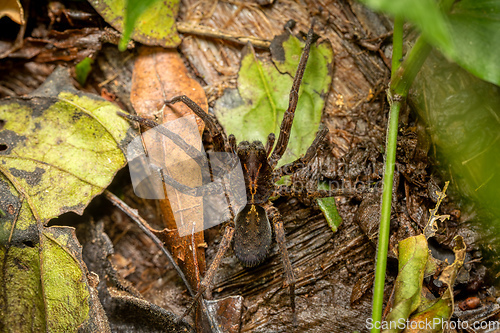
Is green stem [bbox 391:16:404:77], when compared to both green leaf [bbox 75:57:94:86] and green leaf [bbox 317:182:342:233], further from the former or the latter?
green leaf [bbox 75:57:94:86]

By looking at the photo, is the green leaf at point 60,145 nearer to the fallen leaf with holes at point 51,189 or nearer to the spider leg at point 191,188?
the fallen leaf with holes at point 51,189

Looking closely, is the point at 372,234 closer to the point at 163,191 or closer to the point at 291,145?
the point at 291,145

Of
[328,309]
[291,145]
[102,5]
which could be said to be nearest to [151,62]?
[102,5]

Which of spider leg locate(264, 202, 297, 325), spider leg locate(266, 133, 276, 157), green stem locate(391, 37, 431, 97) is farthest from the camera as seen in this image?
spider leg locate(266, 133, 276, 157)

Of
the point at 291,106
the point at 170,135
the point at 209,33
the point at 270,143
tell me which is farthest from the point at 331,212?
the point at 209,33

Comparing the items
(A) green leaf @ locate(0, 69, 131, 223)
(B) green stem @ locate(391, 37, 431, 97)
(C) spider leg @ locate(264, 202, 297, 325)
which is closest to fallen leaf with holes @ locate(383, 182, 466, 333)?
(C) spider leg @ locate(264, 202, 297, 325)

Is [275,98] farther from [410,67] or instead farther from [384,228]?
[384,228]
